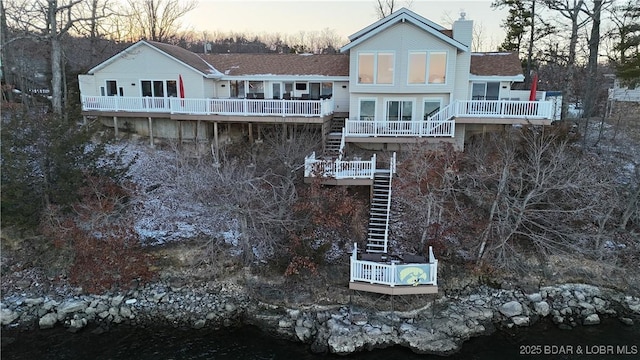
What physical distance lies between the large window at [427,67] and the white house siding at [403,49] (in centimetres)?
19

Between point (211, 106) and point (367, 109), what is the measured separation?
7933 millimetres

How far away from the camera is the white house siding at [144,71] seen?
896 inches

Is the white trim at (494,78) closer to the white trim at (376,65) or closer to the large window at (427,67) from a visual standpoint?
the large window at (427,67)

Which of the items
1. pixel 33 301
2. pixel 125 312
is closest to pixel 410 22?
pixel 125 312

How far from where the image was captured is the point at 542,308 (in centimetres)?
1540

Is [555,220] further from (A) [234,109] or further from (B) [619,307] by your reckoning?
(A) [234,109]

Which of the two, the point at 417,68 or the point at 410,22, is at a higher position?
the point at 410,22

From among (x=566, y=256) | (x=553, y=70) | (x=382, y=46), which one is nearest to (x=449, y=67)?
(x=382, y=46)

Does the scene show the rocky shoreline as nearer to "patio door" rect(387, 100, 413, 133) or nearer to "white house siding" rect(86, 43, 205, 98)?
"patio door" rect(387, 100, 413, 133)

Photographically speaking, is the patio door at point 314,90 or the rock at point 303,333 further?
the patio door at point 314,90

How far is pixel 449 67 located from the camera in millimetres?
20875

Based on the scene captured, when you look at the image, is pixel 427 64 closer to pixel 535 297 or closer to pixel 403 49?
pixel 403 49

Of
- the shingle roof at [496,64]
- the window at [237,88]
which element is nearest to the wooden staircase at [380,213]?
the shingle roof at [496,64]

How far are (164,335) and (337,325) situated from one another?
5.76 meters
